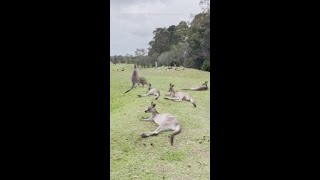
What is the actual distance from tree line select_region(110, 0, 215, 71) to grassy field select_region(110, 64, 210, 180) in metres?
0.04

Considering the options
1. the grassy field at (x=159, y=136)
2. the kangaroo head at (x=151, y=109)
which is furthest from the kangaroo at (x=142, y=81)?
the kangaroo head at (x=151, y=109)

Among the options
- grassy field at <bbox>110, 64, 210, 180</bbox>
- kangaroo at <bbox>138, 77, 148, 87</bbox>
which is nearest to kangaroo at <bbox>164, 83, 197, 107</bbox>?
grassy field at <bbox>110, 64, 210, 180</bbox>

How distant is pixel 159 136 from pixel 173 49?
467 millimetres

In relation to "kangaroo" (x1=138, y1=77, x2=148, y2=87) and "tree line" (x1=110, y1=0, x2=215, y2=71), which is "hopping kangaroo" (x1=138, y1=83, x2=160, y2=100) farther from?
"tree line" (x1=110, y1=0, x2=215, y2=71)

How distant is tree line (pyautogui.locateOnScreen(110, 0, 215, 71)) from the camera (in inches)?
67.8

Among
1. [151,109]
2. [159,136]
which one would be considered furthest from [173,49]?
[159,136]

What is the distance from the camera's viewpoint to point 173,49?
5.97ft

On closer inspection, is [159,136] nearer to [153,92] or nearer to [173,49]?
[153,92]

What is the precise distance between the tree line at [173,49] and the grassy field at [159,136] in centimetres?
4

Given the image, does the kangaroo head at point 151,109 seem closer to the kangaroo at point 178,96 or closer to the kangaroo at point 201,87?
the kangaroo at point 178,96
